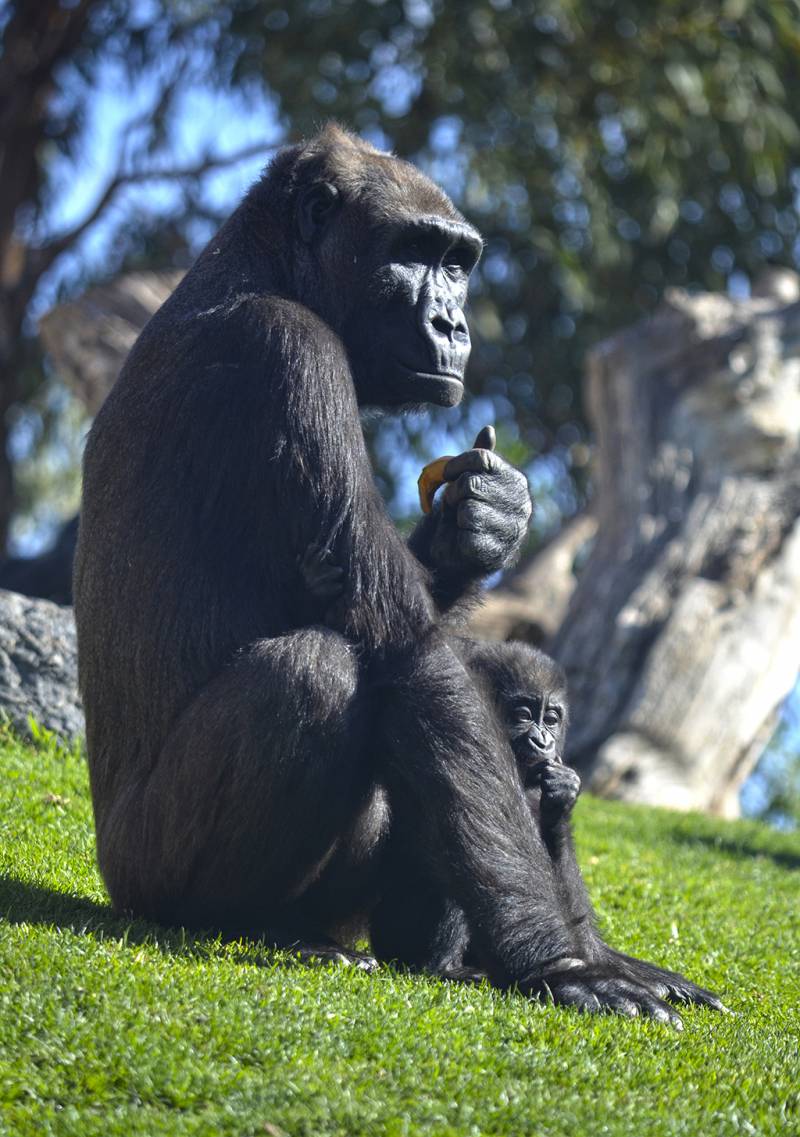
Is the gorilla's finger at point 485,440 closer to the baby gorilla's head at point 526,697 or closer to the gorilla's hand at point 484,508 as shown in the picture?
the gorilla's hand at point 484,508

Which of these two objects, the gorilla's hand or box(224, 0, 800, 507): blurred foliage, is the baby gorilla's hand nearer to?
the gorilla's hand

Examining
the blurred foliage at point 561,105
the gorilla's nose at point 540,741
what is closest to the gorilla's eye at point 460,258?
the gorilla's nose at point 540,741

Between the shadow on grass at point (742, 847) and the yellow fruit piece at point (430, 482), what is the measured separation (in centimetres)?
400

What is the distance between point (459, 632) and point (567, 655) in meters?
5.86

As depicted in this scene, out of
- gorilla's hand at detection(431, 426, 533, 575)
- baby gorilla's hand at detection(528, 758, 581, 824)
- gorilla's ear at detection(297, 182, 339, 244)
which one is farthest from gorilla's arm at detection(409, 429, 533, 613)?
gorilla's ear at detection(297, 182, 339, 244)

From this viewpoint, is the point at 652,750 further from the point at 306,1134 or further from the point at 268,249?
the point at 306,1134

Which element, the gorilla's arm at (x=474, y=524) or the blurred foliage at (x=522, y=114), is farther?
the blurred foliage at (x=522, y=114)

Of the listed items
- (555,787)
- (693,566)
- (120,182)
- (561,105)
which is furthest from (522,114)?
(555,787)

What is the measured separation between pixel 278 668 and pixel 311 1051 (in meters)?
1.15

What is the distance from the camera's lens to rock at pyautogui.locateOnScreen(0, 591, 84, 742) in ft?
23.4

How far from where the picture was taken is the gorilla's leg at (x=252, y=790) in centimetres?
428

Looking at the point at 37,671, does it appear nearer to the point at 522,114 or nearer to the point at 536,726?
the point at 536,726

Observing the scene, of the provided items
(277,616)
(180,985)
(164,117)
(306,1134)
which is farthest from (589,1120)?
(164,117)

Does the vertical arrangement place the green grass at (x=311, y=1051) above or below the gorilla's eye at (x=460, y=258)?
below
